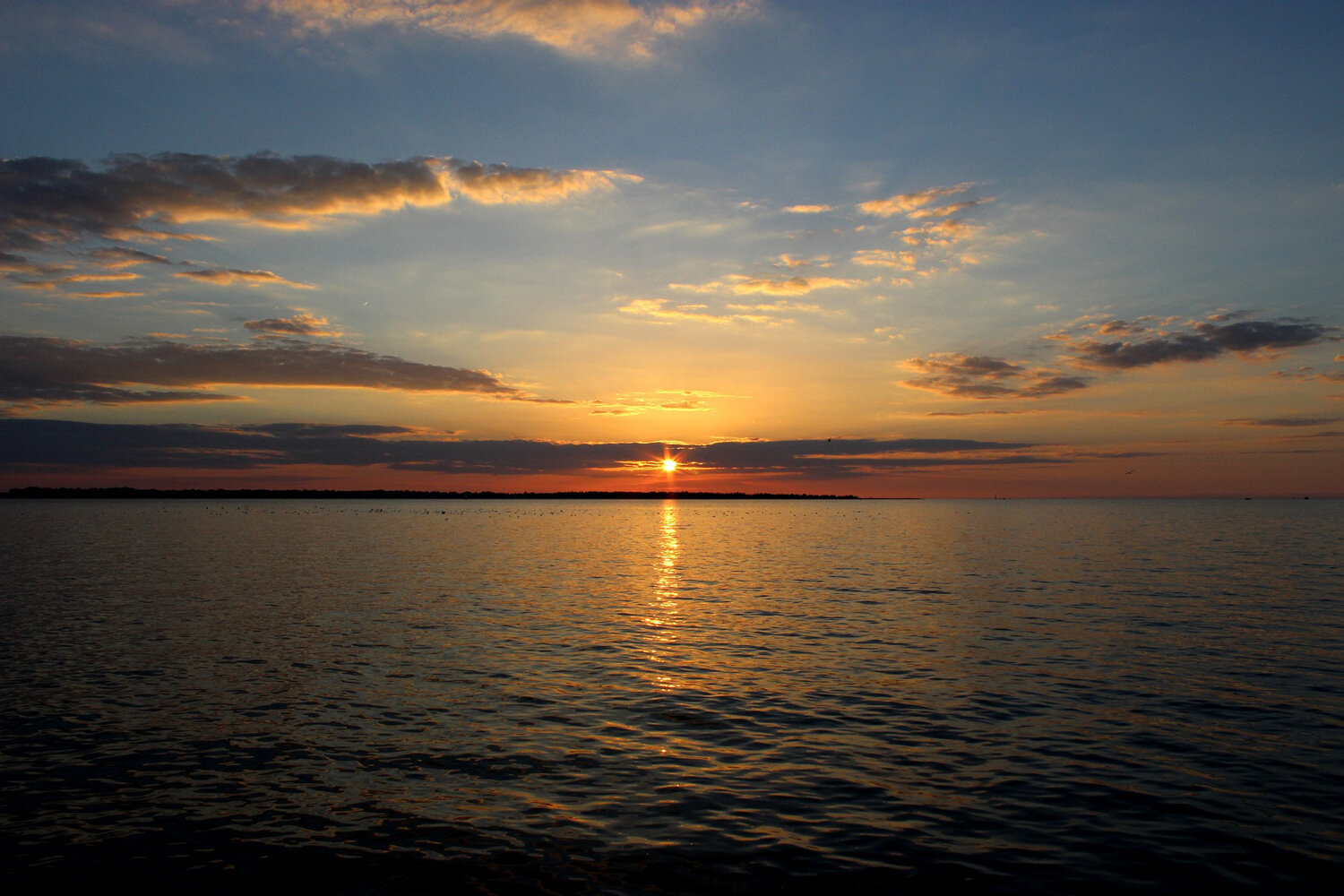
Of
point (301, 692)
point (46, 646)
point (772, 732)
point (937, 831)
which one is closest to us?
point (937, 831)

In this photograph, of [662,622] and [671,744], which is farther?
[662,622]

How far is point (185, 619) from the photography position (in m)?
39.2

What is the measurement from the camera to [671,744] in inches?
808

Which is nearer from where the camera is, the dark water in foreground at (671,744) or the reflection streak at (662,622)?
the dark water in foreground at (671,744)

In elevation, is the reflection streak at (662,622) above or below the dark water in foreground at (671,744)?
below

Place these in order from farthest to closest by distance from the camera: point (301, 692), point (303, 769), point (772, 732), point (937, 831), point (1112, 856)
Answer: point (301, 692)
point (772, 732)
point (303, 769)
point (937, 831)
point (1112, 856)

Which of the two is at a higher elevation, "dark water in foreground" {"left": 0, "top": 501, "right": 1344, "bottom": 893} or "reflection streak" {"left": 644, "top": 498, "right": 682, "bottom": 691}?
"dark water in foreground" {"left": 0, "top": 501, "right": 1344, "bottom": 893}

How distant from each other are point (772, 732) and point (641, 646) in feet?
42.4

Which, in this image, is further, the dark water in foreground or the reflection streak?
the reflection streak

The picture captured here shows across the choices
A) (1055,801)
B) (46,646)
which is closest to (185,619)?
(46,646)

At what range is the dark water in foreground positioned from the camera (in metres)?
13.9

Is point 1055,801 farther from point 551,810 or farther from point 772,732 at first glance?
point 551,810

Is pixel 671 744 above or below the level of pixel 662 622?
above

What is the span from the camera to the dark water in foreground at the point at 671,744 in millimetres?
13930
